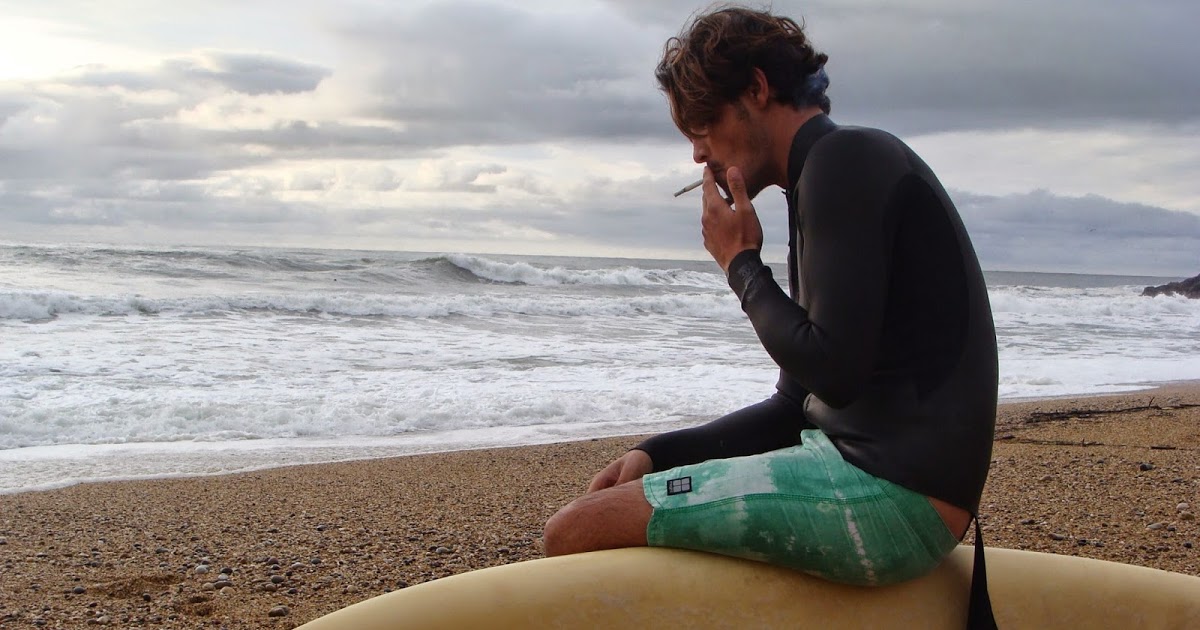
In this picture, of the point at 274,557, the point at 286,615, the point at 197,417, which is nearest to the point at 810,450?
the point at 286,615

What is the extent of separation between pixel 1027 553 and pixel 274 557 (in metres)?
3.39

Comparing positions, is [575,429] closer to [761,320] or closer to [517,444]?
[517,444]

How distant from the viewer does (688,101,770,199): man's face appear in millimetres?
1961

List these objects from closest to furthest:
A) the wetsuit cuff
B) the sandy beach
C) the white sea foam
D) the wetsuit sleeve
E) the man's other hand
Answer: the wetsuit sleeve < the wetsuit cuff < the man's other hand < the sandy beach < the white sea foam

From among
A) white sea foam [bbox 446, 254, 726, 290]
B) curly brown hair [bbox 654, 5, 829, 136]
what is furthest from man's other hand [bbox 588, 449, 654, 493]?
white sea foam [bbox 446, 254, 726, 290]

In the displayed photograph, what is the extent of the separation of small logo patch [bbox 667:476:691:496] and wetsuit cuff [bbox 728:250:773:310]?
34 cm

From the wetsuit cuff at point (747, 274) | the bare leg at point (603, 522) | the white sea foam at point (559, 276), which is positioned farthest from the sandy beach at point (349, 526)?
the white sea foam at point (559, 276)

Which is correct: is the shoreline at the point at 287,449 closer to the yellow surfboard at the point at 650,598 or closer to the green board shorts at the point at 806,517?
the yellow surfboard at the point at 650,598

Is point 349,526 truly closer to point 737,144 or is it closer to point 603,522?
point 603,522

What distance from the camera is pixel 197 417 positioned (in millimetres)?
8172

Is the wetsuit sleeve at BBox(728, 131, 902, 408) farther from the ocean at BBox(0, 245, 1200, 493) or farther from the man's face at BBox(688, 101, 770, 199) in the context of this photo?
the ocean at BBox(0, 245, 1200, 493)

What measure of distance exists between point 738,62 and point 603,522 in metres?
0.92

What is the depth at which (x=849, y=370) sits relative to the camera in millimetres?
1695

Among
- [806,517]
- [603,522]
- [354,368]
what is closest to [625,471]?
[603,522]
